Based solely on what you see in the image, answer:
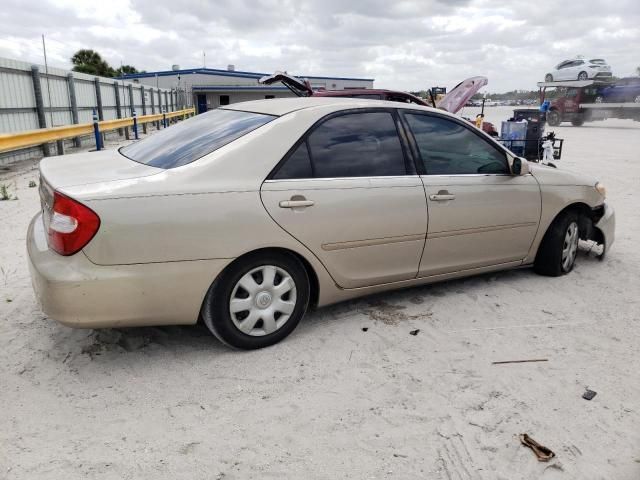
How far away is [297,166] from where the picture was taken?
314 cm

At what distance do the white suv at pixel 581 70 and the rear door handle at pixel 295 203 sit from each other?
34.9 meters

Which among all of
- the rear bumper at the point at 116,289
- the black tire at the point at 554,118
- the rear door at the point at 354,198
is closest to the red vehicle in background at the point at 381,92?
the rear door at the point at 354,198

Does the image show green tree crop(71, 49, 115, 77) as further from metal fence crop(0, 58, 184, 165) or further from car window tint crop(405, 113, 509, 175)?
car window tint crop(405, 113, 509, 175)

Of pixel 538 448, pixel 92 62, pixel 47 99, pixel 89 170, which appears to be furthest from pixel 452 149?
pixel 92 62

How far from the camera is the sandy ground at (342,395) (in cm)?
222

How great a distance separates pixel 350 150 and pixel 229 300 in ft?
4.16

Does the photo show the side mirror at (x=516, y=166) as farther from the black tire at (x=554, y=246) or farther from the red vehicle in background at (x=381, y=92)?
the red vehicle in background at (x=381, y=92)

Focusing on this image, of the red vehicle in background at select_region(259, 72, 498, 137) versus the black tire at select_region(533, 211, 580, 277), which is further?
the red vehicle in background at select_region(259, 72, 498, 137)

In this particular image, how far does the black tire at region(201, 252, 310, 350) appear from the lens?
292cm

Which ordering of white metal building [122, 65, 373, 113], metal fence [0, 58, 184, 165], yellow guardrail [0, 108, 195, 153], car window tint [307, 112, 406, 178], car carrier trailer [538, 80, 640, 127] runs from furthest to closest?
white metal building [122, 65, 373, 113]
car carrier trailer [538, 80, 640, 127]
metal fence [0, 58, 184, 165]
yellow guardrail [0, 108, 195, 153]
car window tint [307, 112, 406, 178]

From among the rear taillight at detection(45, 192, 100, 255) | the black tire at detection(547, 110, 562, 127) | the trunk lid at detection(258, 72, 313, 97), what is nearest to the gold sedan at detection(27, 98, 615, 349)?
the rear taillight at detection(45, 192, 100, 255)

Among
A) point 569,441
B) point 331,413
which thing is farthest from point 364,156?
point 569,441

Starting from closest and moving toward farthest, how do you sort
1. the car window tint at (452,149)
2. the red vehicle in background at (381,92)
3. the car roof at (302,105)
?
the car roof at (302,105)
the car window tint at (452,149)
the red vehicle in background at (381,92)

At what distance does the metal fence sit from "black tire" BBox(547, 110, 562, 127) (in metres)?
25.0
